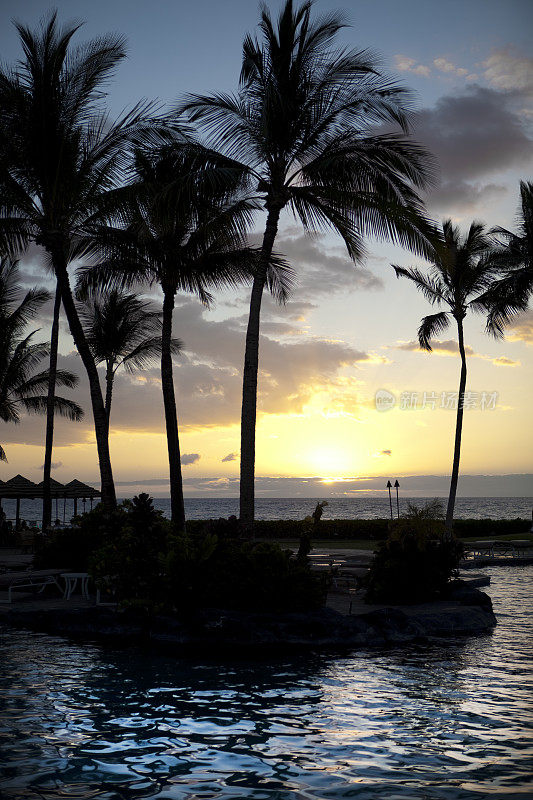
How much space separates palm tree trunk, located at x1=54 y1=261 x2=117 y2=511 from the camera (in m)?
17.0

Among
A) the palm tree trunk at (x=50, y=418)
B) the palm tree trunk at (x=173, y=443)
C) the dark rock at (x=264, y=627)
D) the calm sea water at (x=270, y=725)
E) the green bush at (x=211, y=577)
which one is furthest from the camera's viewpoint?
the palm tree trunk at (x=50, y=418)

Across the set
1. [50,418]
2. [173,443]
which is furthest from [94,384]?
[50,418]

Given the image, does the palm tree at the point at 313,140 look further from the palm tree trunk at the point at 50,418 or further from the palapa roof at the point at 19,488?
the palapa roof at the point at 19,488

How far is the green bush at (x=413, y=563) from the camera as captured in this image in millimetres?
13773

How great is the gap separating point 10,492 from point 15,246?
51.1 ft

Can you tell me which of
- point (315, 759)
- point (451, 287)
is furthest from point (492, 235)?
point (315, 759)

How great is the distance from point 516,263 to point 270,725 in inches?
990

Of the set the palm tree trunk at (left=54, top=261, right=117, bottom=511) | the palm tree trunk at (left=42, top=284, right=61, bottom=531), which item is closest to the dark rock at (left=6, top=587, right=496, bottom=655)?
the palm tree trunk at (left=54, top=261, right=117, bottom=511)

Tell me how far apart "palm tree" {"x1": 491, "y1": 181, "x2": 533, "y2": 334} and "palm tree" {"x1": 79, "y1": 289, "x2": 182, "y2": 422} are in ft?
43.0

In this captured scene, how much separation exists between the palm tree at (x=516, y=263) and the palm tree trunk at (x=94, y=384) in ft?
56.8

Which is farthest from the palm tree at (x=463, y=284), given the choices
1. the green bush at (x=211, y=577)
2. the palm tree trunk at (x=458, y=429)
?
the green bush at (x=211, y=577)

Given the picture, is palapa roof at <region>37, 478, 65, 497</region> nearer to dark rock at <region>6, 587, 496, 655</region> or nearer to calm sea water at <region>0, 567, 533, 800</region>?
dark rock at <region>6, 587, 496, 655</region>

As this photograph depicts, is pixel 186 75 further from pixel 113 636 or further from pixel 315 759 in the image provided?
pixel 315 759

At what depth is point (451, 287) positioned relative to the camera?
29.3m
